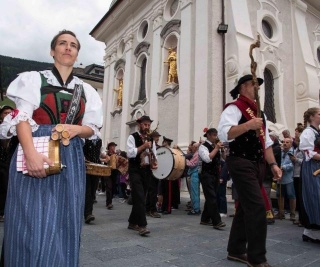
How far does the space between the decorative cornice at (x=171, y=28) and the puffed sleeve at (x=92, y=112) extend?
12776 mm

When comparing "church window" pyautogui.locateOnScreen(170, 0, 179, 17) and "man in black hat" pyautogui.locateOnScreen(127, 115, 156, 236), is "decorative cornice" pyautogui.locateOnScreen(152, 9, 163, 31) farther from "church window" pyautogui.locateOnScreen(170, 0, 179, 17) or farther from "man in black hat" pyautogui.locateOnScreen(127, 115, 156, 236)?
"man in black hat" pyautogui.locateOnScreen(127, 115, 156, 236)

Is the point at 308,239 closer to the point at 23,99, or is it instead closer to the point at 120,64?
the point at 23,99

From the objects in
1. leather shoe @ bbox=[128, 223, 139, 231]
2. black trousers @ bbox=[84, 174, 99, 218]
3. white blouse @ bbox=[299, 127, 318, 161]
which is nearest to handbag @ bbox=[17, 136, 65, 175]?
leather shoe @ bbox=[128, 223, 139, 231]

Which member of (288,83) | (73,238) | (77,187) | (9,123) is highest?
(288,83)

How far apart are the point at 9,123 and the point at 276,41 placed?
14.5 m

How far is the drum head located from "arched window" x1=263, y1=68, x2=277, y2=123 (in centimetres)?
815

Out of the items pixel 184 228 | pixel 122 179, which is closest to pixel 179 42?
pixel 122 179

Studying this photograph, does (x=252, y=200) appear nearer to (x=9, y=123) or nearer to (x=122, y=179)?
(x=9, y=123)

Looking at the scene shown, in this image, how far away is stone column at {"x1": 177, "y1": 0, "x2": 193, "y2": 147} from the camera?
42.3 feet

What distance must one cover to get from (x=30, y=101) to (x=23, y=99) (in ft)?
0.14

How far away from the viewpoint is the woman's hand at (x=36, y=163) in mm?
1801

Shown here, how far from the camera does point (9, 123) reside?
1999 millimetres

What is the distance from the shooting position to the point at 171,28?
14719mm

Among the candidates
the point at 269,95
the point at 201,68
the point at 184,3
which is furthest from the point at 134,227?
the point at 184,3
